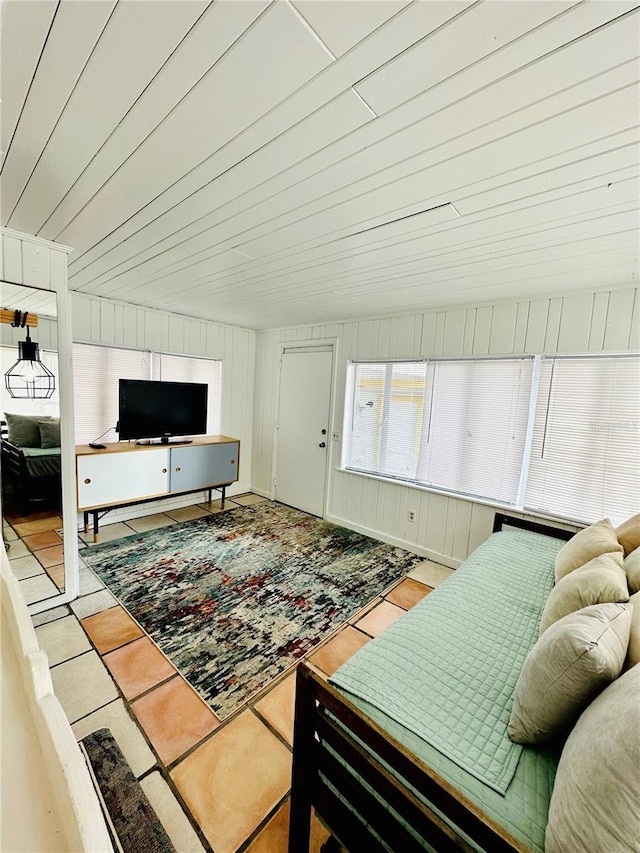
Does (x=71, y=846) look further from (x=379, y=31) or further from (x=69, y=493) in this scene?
(x=69, y=493)

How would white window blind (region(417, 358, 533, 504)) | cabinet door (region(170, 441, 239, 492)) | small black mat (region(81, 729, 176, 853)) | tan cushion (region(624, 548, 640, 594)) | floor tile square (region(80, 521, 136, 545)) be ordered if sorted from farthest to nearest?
1. cabinet door (region(170, 441, 239, 492))
2. floor tile square (region(80, 521, 136, 545))
3. white window blind (region(417, 358, 533, 504))
4. tan cushion (region(624, 548, 640, 594))
5. small black mat (region(81, 729, 176, 853))

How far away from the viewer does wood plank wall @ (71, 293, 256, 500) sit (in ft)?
11.2

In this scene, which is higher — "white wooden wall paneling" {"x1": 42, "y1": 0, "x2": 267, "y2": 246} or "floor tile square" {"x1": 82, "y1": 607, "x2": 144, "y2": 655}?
"white wooden wall paneling" {"x1": 42, "y1": 0, "x2": 267, "y2": 246}

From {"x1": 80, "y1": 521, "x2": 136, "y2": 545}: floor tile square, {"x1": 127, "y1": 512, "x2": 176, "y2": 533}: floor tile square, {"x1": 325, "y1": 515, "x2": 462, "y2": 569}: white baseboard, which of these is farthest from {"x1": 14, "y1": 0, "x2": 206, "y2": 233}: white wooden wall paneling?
{"x1": 325, "y1": 515, "x2": 462, "y2": 569}: white baseboard

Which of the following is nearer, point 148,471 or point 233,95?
point 233,95

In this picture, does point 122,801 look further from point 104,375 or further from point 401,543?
point 104,375

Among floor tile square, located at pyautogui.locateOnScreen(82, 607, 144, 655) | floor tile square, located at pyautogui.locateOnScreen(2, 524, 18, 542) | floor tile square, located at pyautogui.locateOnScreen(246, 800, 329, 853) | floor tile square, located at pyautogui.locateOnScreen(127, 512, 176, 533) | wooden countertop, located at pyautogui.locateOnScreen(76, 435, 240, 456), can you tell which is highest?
wooden countertop, located at pyautogui.locateOnScreen(76, 435, 240, 456)

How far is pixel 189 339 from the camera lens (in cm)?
415

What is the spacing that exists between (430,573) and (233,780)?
6.97 ft

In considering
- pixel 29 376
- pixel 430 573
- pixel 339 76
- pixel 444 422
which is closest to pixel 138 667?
pixel 29 376

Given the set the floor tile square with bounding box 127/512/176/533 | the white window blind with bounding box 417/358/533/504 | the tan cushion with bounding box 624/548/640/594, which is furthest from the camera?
the floor tile square with bounding box 127/512/176/533

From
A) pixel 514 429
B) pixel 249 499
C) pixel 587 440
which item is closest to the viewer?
pixel 587 440

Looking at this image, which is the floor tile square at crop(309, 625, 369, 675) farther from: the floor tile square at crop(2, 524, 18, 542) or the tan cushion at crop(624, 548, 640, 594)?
the floor tile square at crop(2, 524, 18, 542)

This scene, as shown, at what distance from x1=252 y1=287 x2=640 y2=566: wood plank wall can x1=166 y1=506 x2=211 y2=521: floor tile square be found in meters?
1.52
